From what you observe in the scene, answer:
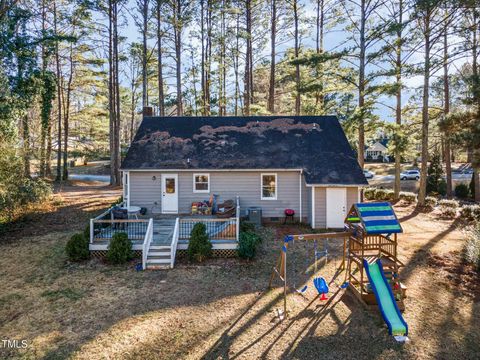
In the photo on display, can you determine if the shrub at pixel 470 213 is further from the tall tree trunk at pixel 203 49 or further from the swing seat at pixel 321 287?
the tall tree trunk at pixel 203 49

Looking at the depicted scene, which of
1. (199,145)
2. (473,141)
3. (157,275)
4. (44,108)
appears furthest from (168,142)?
(473,141)

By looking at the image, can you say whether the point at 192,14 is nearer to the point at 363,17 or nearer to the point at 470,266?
the point at 363,17

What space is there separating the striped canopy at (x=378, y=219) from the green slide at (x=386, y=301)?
0.90 meters

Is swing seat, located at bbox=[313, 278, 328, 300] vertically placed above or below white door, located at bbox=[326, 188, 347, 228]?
below

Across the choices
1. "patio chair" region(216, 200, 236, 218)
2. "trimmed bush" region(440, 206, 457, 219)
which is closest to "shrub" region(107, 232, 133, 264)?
"patio chair" region(216, 200, 236, 218)

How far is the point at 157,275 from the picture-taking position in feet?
31.6

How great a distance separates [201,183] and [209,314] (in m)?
8.43

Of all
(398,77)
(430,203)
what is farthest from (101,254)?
(398,77)

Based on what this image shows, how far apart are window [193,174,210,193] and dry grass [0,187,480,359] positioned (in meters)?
5.30

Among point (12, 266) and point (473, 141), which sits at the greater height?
point (473, 141)

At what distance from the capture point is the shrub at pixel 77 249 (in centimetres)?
1045

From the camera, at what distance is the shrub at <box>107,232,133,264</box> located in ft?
33.9

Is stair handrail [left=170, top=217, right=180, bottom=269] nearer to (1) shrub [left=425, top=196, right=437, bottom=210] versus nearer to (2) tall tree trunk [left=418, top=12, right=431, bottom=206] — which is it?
(2) tall tree trunk [left=418, top=12, right=431, bottom=206]

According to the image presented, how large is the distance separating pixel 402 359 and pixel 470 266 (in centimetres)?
643
